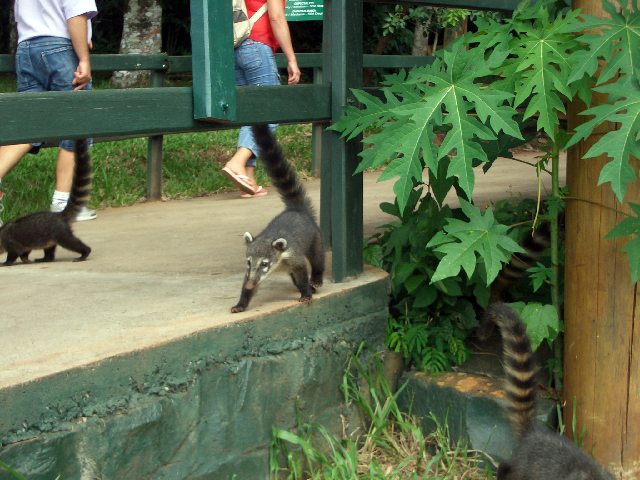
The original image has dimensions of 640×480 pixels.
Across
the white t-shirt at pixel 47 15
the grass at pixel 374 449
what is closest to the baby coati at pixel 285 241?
the grass at pixel 374 449

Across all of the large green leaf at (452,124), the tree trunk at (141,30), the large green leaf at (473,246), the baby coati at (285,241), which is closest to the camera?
the large green leaf at (452,124)

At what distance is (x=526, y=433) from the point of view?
9.32 ft

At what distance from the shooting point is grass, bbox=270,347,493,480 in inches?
117

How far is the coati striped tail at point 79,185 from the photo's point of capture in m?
4.62

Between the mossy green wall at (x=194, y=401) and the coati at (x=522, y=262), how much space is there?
0.68 m

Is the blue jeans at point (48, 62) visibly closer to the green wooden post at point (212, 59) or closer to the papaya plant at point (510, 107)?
the green wooden post at point (212, 59)

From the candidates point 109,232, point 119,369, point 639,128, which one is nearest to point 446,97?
point 639,128

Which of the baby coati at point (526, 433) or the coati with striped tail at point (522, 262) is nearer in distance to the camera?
the baby coati at point (526, 433)

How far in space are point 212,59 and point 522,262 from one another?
72.9 inches

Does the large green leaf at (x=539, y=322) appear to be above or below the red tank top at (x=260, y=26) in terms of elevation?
below

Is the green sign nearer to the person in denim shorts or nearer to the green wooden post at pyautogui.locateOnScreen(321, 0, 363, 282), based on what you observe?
the person in denim shorts

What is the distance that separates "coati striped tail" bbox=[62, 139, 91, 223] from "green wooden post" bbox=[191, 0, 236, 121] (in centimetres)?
219

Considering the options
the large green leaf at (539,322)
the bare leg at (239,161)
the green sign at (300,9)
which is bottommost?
the large green leaf at (539,322)

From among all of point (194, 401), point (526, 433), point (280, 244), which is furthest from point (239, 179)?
point (526, 433)
